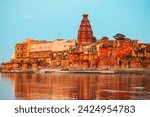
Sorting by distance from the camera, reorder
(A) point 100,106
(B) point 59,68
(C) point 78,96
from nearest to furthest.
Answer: (A) point 100,106 → (C) point 78,96 → (B) point 59,68

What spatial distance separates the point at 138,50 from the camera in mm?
13195

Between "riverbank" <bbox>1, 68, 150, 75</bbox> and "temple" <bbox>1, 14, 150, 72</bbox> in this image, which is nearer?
"temple" <bbox>1, 14, 150, 72</bbox>

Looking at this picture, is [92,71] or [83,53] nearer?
[92,71]

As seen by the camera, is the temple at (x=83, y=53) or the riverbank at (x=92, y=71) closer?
the temple at (x=83, y=53)

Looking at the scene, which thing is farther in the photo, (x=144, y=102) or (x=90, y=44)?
(x=90, y=44)

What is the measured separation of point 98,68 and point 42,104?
9.26 metres

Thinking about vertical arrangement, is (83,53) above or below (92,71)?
above

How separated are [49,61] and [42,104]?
9.24 m

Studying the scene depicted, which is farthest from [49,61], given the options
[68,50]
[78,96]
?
[78,96]

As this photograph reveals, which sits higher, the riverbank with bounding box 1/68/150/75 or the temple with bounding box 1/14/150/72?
the temple with bounding box 1/14/150/72

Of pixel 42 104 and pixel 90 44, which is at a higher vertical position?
pixel 90 44

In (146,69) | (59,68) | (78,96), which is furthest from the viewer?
(59,68)

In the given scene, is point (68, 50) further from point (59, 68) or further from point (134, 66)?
point (134, 66)

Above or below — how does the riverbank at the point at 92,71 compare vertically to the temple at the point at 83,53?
below
